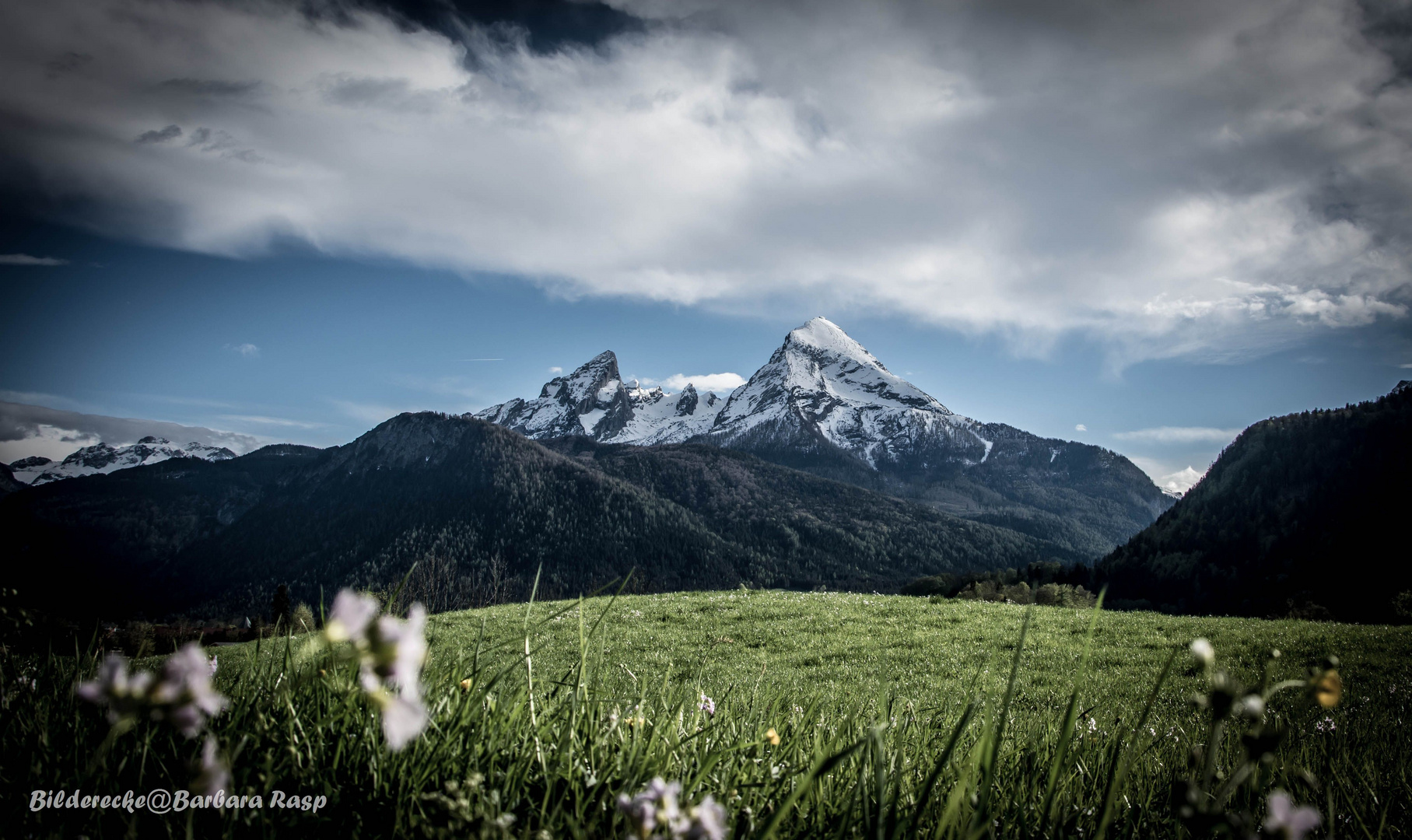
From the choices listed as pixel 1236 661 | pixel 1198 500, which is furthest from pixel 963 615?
pixel 1198 500

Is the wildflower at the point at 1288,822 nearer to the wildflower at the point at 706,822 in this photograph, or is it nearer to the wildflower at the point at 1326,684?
the wildflower at the point at 1326,684

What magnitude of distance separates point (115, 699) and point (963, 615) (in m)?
20.1

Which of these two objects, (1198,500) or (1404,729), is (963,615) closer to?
(1404,729)

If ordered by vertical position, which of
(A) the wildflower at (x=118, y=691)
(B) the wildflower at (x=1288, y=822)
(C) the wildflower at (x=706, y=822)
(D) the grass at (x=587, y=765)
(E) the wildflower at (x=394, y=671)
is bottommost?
(D) the grass at (x=587, y=765)

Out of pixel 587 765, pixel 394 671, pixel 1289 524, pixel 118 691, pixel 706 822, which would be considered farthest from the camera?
pixel 1289 524

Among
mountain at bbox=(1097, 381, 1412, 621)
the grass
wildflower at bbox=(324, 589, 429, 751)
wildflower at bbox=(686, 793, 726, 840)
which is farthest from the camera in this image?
mountain at bbox=(1097, 381, 1412, 621)

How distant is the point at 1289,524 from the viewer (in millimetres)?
149750

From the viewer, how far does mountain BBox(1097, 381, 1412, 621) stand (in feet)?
415

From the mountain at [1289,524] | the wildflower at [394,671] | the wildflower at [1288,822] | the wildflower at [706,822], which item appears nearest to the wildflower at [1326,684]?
the wildflower at [1288,822]

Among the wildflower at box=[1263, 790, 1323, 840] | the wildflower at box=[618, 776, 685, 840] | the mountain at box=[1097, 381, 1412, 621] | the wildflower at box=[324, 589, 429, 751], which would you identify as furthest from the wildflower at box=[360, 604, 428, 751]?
the mountain at box=[1097, 381, 1412, 621]

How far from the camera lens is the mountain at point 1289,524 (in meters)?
126

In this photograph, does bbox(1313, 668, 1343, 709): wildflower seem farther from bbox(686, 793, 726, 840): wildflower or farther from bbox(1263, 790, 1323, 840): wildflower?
bbox(686, 793, 726, 840): wildflower

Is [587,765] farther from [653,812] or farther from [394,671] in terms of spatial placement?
[394,671]

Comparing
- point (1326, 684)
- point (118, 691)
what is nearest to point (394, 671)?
point (118, 691)
